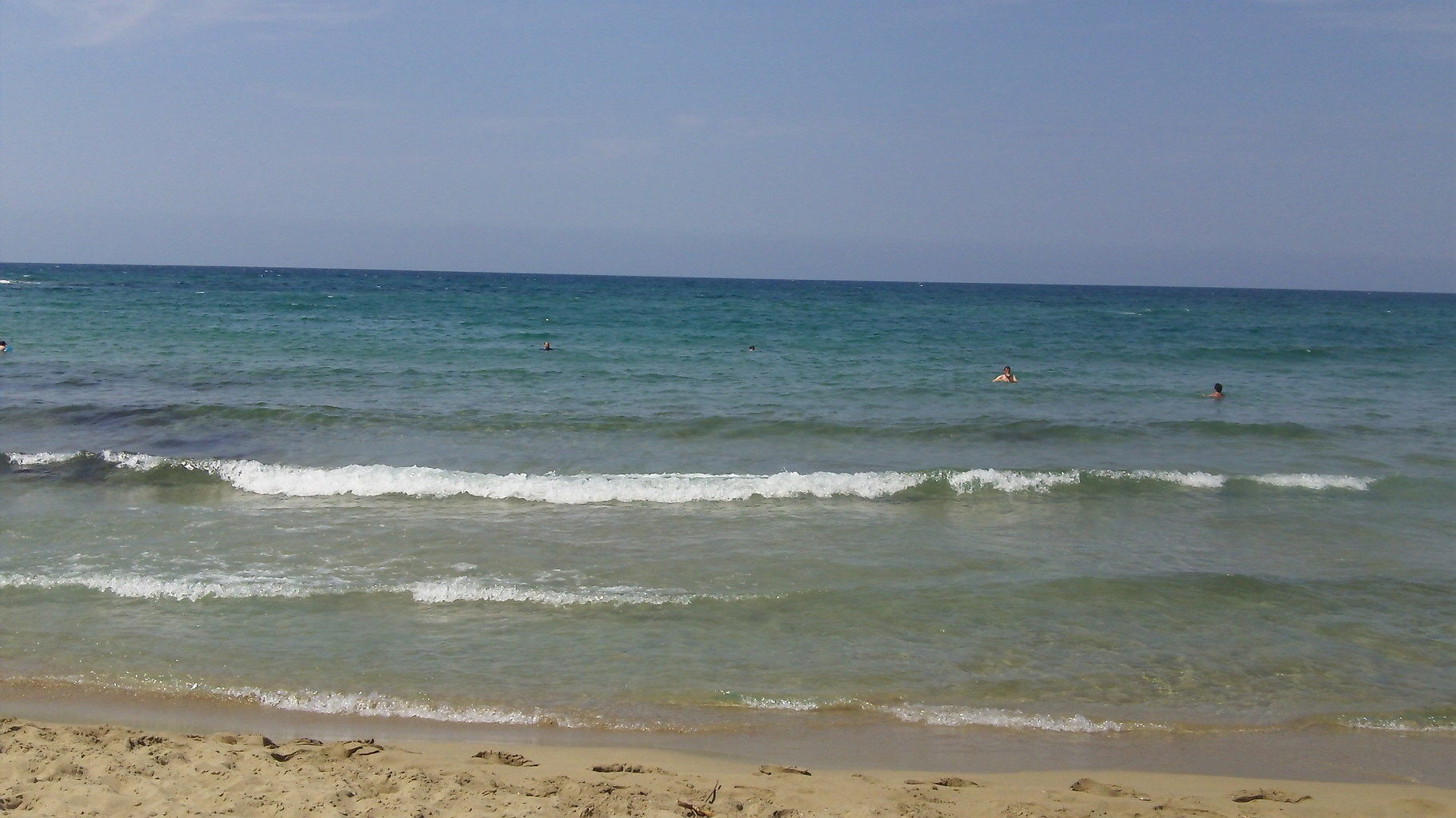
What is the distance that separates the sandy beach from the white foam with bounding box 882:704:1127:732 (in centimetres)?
61

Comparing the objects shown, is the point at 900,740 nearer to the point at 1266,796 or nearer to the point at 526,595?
the point at 1266,796

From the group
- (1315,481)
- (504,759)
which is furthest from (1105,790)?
(1315,481)

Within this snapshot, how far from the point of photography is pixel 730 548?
10609 mm

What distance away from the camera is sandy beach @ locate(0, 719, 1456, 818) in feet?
17.2

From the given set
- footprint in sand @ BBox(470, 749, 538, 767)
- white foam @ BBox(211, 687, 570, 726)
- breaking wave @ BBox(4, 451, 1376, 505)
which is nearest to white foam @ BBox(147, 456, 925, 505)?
breaking wave @ BBox(4, 451, 1376, 505)

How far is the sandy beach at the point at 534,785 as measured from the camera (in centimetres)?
525

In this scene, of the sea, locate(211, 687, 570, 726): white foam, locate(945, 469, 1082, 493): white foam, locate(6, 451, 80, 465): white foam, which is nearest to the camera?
locate(211, 687, 570, 726): white foam

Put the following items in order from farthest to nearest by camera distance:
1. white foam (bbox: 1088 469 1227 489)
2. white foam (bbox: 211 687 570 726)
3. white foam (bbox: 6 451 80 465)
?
white foam (bbox: 1088 469 1227 489) < white foam (bbox: 6 451 80 465) < white foam (bbox: 211 687 570 726)

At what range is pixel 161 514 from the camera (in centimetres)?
1166

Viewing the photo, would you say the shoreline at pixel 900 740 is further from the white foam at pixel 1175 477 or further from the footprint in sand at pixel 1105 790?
the white foam at pixel 1175 477

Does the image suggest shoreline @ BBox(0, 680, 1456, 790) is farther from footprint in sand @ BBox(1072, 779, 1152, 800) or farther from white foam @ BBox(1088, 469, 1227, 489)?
white foam @ BBox(1088, 469, 1227, 489)

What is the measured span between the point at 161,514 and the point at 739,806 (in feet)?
31.0

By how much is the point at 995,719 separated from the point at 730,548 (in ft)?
14.0

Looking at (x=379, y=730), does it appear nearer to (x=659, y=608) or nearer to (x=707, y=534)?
(x=659, y=608)
